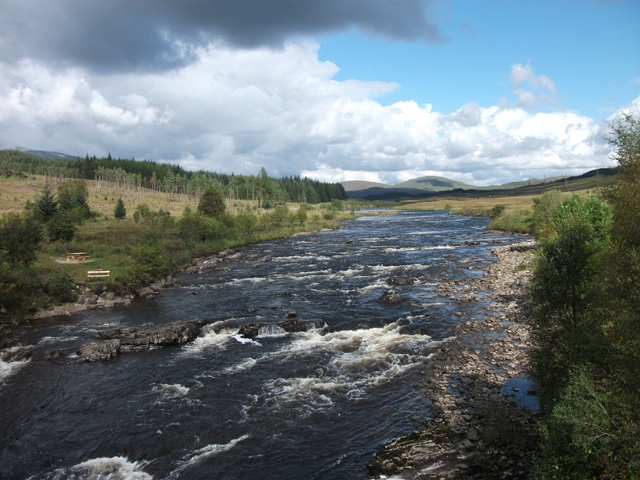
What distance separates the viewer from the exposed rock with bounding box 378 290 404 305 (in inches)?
1353

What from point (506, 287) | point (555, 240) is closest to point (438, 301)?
point (506, 287)

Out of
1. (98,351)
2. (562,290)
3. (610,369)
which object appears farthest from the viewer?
(98,351)

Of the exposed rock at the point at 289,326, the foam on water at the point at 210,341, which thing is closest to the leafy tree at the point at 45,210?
the foam on water at the point at 210,341

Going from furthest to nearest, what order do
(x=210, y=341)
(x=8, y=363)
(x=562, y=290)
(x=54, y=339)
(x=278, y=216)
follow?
(x=278, y=216) < (x=54, y=339) < (x=210, y=341) < (x=8, y=363) < (x=562, y=290)

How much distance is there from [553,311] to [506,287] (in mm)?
20038

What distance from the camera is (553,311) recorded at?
1800 cm

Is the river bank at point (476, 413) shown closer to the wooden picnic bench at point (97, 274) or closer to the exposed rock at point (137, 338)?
the exposed rock at point (137, 338)

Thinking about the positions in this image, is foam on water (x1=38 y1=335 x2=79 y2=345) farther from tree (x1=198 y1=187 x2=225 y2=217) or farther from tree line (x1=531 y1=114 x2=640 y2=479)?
tree (x1=198 y1=187 x2=225 y2=217)

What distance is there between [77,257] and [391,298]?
45358 millimetres

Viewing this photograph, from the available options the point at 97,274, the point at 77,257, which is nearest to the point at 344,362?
the point at 97,274

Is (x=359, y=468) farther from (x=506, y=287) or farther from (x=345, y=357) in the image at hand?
(x=506, y=287)

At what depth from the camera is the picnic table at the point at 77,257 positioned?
50.6 m

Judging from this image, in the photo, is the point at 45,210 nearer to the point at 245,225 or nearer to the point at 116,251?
the point at 116,251

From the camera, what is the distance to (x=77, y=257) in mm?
51500
